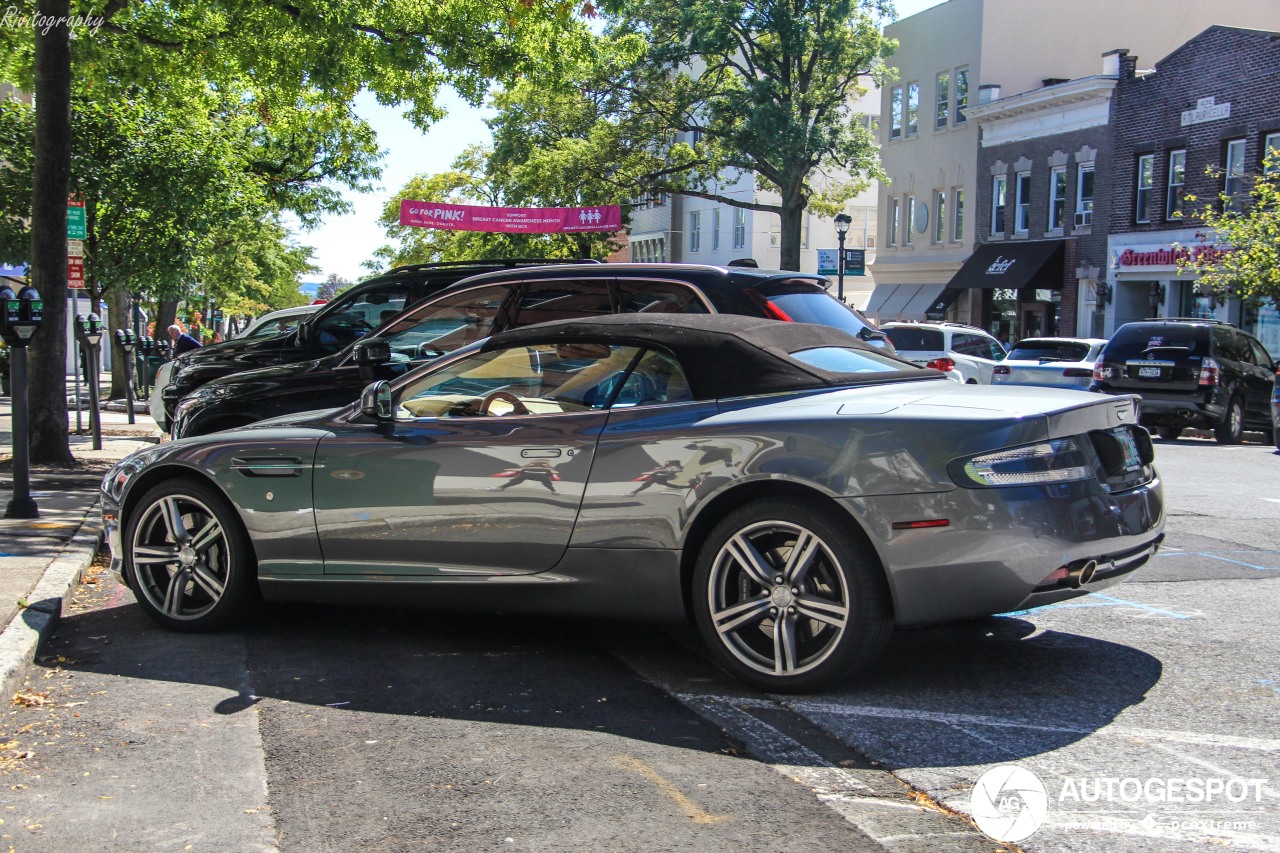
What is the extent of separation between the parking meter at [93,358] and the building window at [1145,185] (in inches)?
1003

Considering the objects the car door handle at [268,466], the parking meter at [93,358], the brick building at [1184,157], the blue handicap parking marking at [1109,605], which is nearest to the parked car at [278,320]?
the parking meter at [93,358]

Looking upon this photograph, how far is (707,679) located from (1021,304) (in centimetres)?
3405

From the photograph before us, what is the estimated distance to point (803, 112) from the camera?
125 feet

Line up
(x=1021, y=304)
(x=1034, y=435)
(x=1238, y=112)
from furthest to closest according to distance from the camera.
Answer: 1. (x=1021, y=304)
2. (x=1238, y=112)
3. (x=1034, y=435)

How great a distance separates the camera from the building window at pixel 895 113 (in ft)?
146

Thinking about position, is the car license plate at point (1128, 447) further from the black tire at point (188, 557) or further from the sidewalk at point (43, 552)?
the sidewalk at point (43, 552)

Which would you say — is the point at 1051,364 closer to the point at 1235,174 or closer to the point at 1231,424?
the point at 1231,424

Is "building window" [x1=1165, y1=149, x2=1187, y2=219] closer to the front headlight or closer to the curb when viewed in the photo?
the curb

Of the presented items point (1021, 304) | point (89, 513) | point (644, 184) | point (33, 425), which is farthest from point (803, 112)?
point (89, 513)

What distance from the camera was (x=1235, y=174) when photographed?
2959 centimetres

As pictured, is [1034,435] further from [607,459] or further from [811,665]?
[607,459]

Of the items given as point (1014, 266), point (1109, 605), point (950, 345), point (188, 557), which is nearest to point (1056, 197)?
point (1014, 266)

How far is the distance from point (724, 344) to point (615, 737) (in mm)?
1757

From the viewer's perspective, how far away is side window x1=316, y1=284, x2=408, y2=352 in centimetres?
1143
